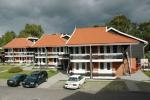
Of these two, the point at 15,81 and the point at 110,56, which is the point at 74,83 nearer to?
the point at 15,81

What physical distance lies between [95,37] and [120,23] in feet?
146

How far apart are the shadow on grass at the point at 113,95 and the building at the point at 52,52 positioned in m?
23.0

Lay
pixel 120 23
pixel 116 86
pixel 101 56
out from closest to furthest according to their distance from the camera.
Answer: pixel 116 86
pixel 101 56
pixel 120 23

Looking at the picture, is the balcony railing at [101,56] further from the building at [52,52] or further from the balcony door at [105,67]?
the building at [52,52]

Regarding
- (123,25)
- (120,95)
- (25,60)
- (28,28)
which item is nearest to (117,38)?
(120,95)

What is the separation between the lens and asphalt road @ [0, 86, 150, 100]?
1142 inches

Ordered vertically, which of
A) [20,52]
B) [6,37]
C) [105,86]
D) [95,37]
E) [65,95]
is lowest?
[65,95]

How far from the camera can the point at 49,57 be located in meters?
58.8

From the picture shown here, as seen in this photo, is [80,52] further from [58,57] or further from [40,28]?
[40,28]

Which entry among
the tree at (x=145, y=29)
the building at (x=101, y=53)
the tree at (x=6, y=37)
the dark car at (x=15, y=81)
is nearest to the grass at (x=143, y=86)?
the building at (x=101, y=53)

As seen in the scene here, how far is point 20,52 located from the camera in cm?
7025

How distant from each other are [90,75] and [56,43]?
56.8ft

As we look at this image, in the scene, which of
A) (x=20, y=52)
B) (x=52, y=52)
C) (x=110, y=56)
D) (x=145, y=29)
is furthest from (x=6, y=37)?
(x=110, y=56)

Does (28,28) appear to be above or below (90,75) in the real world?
above
